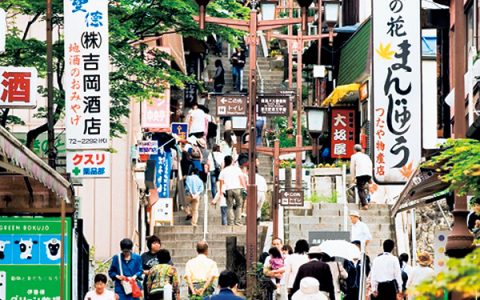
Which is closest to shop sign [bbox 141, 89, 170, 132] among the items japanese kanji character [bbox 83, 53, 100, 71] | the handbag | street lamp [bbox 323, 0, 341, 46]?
street lamp [bbox 323, 0, 341, 46]

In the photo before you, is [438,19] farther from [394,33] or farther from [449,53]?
[394,33]

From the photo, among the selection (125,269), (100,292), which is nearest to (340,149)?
(125,269)

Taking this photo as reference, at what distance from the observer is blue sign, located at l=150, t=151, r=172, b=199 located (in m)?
39.0

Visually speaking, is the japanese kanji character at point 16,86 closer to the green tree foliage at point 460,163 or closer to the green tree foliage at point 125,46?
the green tree foliage at point 125,46

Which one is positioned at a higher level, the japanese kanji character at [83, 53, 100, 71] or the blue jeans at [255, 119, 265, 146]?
the japanese kanji character at [83, 53, 100, 71]

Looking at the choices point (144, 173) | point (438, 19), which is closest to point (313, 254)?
point (438, 19)

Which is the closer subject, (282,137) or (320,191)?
(320,191)

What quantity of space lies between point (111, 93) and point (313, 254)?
762 cm

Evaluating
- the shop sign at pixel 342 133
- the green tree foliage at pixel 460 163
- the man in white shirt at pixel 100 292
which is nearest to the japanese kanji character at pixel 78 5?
the man in white shirt at pixel 100 292

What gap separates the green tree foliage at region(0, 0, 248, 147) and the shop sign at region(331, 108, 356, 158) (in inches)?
735

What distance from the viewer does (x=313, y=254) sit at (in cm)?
2373

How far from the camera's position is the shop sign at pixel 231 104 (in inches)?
1195

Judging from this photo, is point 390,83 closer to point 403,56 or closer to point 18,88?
point 403,56

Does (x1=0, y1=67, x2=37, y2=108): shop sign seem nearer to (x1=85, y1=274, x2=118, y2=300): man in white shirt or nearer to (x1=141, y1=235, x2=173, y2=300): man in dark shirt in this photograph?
(x1=141, y1=235, x2=173, y2=300): man in dark shirt
